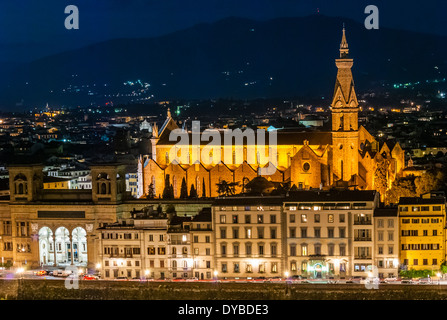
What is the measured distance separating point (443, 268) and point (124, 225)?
14180 mm

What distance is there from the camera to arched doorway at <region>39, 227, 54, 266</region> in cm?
4931

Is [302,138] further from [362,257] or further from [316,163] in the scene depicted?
[362,257]

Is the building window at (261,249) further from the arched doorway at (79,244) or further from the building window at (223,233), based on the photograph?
the arched doorway at (79,244)

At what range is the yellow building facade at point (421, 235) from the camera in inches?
1683

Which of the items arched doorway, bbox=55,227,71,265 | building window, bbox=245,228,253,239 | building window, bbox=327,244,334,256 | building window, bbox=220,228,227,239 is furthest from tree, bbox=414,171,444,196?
arched doorway, bbox=55,227,71,265

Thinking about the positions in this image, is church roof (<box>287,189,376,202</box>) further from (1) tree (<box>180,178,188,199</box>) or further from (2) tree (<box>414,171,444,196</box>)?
(1) tree (<box>180,178,188,199</box>)

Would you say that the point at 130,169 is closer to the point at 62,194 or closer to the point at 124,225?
the point at 62,194

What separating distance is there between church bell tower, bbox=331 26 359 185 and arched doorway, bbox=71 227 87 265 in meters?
16.4

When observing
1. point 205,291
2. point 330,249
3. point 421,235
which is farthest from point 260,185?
point 421,235

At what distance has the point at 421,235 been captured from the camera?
4294 cm

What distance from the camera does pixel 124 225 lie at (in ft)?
148

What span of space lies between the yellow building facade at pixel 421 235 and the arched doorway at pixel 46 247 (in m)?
17.4

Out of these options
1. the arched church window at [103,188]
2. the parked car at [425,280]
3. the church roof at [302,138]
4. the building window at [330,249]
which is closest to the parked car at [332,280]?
the building window at [330,249]

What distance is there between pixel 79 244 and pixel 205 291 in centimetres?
913
